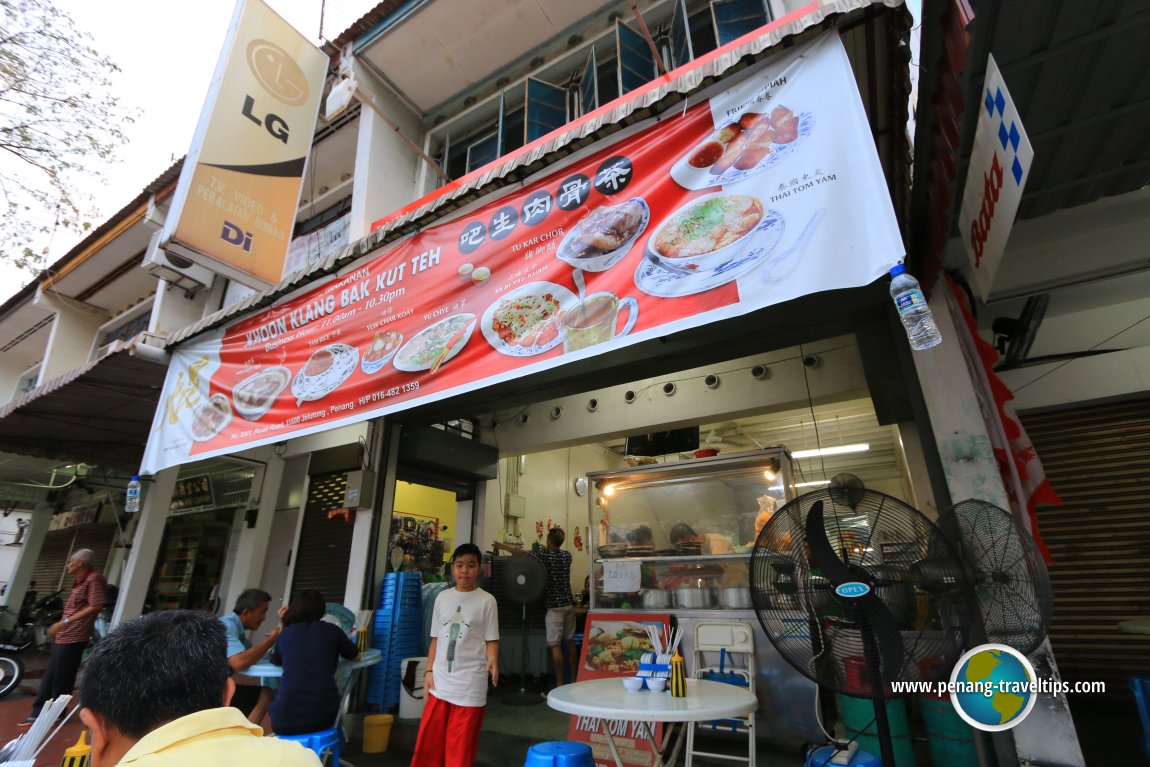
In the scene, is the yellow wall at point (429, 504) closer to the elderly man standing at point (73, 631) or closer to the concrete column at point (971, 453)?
the elderly man standing at point (73, 631)

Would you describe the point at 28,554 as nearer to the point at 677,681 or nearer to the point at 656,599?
the point at 656,599

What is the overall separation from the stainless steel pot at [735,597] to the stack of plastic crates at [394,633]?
340 cm

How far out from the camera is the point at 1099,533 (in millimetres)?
4602

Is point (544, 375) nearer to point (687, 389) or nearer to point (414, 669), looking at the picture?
point (687, 389)

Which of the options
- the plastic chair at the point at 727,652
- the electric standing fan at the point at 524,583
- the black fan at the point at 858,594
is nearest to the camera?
the black fan at the point at 858,594

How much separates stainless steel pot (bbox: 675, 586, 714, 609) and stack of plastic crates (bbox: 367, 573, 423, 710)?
9.89 ft

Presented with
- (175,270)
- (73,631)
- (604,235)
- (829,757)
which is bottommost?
(829,757)

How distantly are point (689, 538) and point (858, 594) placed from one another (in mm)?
3028

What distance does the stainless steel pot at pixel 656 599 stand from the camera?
4785 mm

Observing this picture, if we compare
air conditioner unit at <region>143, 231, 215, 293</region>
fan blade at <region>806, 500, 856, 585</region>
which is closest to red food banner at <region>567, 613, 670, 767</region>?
fan blade at <region>806, 500, 856, 585</region>

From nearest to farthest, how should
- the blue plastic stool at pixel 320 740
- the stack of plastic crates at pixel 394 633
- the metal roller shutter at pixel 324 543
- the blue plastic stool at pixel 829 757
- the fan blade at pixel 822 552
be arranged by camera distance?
the fan blade at pixel 822 552 < the blue plastic stool at pixel 829 757 < the blue plastic stool at pixel 320 740 < the stack of plastic crates at pixel 394 633 < the metal roller shutter at pixel 324 543

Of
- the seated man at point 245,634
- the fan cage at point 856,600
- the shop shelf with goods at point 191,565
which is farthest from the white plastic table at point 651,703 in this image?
the shop shelf with goods at point 191,565

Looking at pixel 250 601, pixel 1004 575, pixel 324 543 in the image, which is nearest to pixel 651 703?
pixel 1004 575

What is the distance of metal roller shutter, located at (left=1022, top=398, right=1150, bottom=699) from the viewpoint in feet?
14.4
